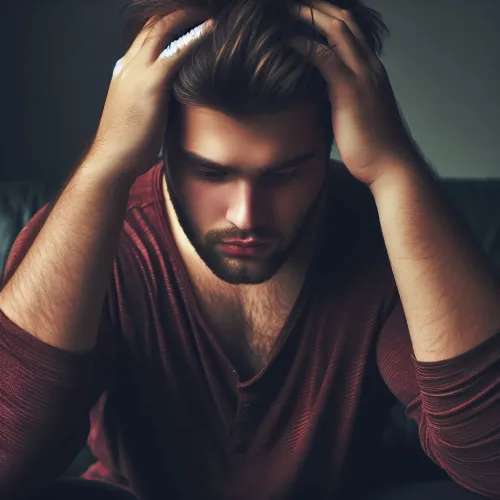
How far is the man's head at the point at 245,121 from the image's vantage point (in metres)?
1.05

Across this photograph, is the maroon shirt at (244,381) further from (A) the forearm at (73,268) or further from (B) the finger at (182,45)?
(B) the finger at (182,45)

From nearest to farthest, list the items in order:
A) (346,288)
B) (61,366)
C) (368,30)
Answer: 1. (61,366)
2. (368,30)
3. (346,288)

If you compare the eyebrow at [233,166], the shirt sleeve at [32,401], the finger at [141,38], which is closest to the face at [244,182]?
the eyebrow at [233,166]

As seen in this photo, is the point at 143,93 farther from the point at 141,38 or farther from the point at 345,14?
the point at 345,14

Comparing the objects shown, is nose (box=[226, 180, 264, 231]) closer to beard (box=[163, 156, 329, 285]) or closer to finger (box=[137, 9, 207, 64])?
beard (box=[163, 156, 329, 285])

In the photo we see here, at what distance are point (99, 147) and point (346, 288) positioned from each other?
46 centimetres

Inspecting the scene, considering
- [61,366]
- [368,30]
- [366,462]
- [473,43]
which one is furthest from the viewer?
[473,43]

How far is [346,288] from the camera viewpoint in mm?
1266

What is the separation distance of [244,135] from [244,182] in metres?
0.06

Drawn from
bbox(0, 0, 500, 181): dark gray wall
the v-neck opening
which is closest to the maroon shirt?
the v-neck opening

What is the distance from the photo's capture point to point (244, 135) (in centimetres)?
106

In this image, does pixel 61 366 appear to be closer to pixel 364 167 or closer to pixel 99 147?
pixel 99 147

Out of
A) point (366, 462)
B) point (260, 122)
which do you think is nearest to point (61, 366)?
point (260, 122)

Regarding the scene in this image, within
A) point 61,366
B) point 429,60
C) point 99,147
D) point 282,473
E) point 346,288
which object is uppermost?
point 429,60
